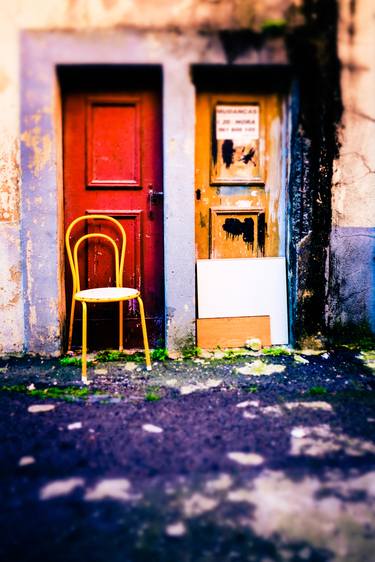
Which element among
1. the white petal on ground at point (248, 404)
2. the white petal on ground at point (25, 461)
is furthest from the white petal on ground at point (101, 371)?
the white petal on ground at point (25, 461)

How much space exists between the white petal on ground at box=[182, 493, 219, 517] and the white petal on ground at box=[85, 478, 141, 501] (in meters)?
0.22

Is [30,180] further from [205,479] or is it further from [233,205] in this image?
[205,479]

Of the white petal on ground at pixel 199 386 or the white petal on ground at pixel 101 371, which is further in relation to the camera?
the white petal on ground at pixel 101 371

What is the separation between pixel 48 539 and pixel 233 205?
3.10 metres

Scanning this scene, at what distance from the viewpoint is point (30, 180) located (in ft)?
13.0

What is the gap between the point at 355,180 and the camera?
416cm

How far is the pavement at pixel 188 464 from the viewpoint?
1.84 meters

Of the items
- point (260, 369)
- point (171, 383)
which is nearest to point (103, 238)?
point (171, 383)

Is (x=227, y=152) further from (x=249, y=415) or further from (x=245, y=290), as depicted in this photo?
(x=249, y=415)

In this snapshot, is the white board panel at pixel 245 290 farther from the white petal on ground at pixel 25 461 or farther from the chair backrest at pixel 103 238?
the white petal on ground at pixel 25 461

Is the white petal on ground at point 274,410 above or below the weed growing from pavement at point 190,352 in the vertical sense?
below

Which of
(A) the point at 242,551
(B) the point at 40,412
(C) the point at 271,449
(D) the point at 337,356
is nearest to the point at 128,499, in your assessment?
(A) the point at 242,551

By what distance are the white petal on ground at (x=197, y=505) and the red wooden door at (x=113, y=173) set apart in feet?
7.62

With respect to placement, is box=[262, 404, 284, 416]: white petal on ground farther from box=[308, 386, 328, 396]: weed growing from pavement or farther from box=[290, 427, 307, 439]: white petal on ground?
box=[308, 386, 328, 396]: weed growing from pavement
